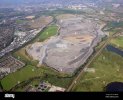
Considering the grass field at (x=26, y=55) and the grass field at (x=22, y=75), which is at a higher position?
the grass field at (x=26, y=55)

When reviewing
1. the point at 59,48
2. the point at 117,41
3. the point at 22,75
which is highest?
the point at 59,48

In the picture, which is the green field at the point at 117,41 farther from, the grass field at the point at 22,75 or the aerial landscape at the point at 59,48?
the grass field at the point at 22,75

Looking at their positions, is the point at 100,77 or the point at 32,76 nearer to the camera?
the point at 100,77

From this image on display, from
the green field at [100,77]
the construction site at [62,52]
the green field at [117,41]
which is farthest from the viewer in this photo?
the green field at [117,41]

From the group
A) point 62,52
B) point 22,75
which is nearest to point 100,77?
point 62,52

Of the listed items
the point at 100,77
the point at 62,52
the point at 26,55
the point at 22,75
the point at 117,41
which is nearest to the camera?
the point at 100,77

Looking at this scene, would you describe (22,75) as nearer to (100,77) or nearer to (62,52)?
(62,52)

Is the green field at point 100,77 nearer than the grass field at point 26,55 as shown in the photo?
Yes

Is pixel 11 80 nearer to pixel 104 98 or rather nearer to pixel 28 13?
pixel 104 98

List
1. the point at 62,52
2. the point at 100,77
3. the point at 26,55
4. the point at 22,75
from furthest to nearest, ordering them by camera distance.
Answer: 1. the point at 26,55
2. the point at 62,52
3. the point at 22,75
4. the point at 100,77

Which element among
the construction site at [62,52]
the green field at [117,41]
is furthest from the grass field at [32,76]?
the green field at [117,41]
